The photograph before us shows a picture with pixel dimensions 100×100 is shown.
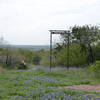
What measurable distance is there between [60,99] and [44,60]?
24007 mm

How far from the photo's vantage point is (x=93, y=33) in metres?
27.5

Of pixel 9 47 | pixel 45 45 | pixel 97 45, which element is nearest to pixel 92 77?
pixel 97 45

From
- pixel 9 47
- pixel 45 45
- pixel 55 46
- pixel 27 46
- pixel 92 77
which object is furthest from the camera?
pixel 27 46

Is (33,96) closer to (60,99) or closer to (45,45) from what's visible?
(60,99)

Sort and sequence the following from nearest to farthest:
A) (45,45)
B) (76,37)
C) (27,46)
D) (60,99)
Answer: (60,99)
(76,37)
(45,45)
(27,46)

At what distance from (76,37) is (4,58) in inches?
333

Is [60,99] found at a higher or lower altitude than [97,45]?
lower

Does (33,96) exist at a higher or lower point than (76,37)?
lower

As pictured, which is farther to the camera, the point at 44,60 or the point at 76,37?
the point at 44,60

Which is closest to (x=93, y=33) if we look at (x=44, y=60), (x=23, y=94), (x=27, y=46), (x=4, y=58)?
(x=44, y=60)

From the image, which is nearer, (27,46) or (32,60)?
(32,60)

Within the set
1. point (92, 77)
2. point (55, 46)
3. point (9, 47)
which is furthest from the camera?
point (9, 47)

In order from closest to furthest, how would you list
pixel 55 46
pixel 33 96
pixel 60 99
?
pixel 60 99 → pixel 33 96 → pixel 55 46

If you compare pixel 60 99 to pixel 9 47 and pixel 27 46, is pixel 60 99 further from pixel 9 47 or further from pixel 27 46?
pixel 27 46
